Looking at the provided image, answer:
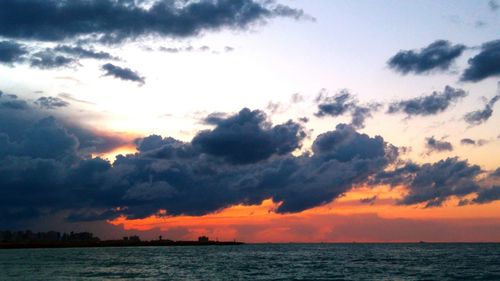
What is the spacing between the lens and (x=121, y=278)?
101 metres

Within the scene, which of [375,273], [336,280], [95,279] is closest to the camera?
[336,280]

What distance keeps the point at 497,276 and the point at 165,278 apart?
59.6 metres

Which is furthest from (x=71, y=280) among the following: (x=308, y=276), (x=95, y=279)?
(x=308, y=276)

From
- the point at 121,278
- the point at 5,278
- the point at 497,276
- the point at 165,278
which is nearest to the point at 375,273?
the point at 497,276

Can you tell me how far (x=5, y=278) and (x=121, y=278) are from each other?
794 inches

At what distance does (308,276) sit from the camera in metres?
100

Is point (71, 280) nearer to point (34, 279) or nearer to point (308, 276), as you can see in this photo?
point (34, 279)

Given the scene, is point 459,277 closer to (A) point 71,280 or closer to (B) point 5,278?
(A) point 71,280

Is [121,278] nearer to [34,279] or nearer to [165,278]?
[165,278]

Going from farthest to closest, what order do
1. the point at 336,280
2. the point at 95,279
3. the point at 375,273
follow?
1. the point at 375,273
2. the point at 95,279
3. the point at 336,280

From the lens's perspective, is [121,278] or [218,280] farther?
[121,278]

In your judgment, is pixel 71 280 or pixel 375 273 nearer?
pixel 71 280

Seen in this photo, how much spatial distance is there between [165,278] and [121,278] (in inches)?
324

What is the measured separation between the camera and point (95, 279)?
319 feet
